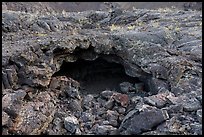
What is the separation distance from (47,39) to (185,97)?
754 centimetres

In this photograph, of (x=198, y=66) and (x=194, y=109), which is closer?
(x=194, y=109)

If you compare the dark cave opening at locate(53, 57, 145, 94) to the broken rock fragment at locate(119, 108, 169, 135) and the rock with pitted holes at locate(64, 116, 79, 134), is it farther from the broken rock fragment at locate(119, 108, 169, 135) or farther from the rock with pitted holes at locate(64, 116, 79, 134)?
the broken rock fragment at locate(119, 108, 169, 135)

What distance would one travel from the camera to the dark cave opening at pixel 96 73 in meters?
19.3

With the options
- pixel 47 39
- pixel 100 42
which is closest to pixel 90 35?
pixel 100 42

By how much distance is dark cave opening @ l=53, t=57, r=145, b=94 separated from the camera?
63.2 ft

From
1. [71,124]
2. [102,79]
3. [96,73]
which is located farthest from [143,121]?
[96,73]

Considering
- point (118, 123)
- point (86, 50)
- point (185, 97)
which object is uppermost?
point (86, 50)

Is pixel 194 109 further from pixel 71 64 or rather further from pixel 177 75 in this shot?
pixel 71 64

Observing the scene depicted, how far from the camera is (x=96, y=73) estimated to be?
20.3 m

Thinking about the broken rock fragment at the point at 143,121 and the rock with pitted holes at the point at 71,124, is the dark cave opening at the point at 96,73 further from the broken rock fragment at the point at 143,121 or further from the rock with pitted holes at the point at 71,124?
the broken rock fragment at the point at 143,121

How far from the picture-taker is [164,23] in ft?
76.0

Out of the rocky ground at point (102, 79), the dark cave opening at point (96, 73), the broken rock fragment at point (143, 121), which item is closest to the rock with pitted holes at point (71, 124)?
the rocky ground at point (102, 79)

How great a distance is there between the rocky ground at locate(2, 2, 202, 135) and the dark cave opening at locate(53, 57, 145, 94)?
6cm

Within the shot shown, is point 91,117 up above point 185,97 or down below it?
below
